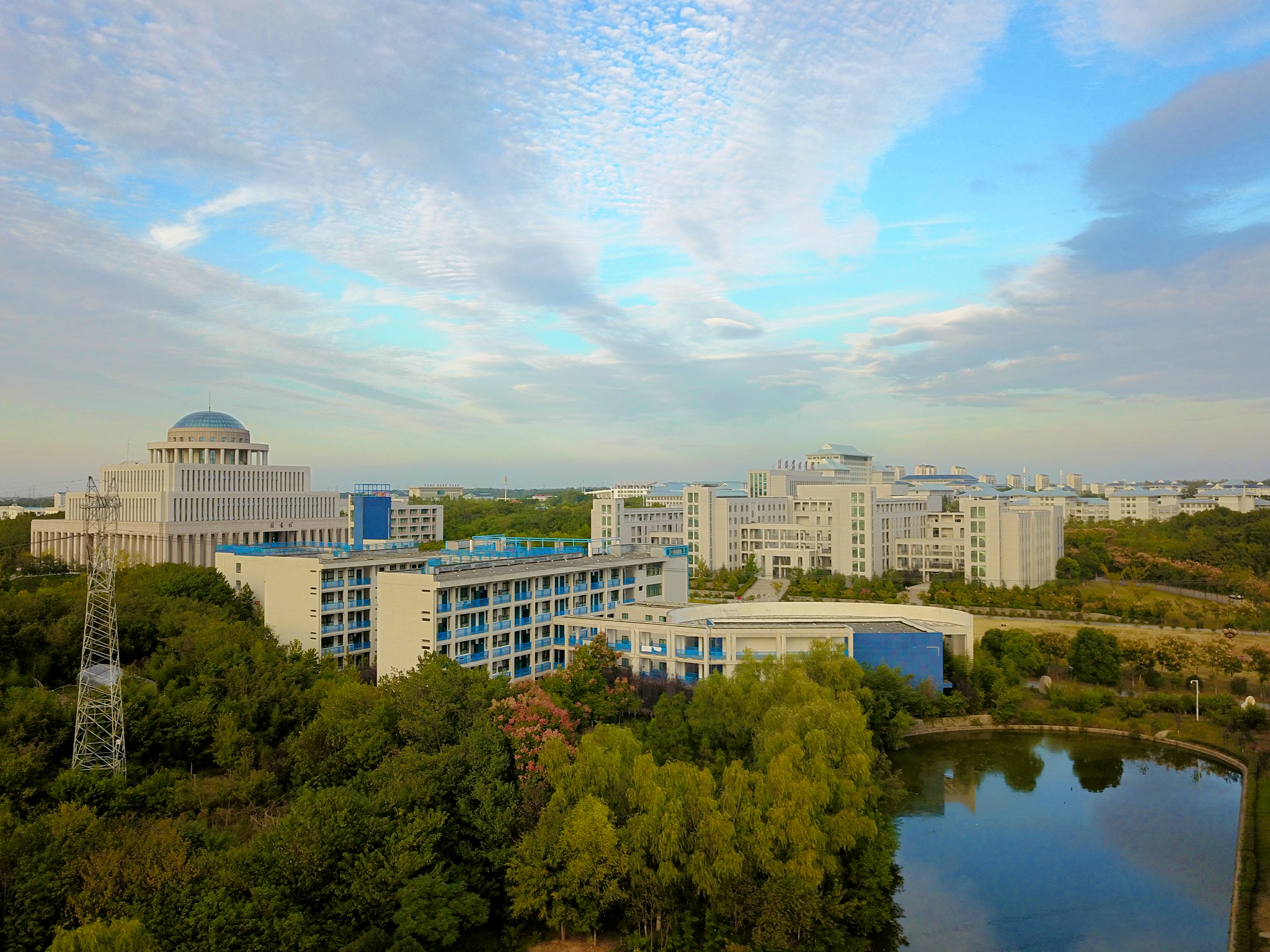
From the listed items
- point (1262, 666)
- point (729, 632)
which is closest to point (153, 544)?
point (729, 632)

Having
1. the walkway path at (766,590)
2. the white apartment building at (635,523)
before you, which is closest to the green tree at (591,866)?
the walkway path at (766,590)

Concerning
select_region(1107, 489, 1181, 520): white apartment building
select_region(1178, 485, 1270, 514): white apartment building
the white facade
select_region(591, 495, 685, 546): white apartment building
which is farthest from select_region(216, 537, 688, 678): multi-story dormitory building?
select_region(1107, 489, 1181, 520): white apartment building

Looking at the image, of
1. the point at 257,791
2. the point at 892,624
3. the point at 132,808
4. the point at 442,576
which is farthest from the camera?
the point at 892,624

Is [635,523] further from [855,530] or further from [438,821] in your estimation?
[438,821]

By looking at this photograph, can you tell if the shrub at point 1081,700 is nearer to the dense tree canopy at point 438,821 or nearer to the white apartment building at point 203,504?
the dense tree canopy at point 438,821

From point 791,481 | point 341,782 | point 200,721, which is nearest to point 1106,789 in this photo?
point 341,782

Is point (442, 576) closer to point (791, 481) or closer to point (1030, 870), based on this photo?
point (1030, 870)

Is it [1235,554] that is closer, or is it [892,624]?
[892,624]
